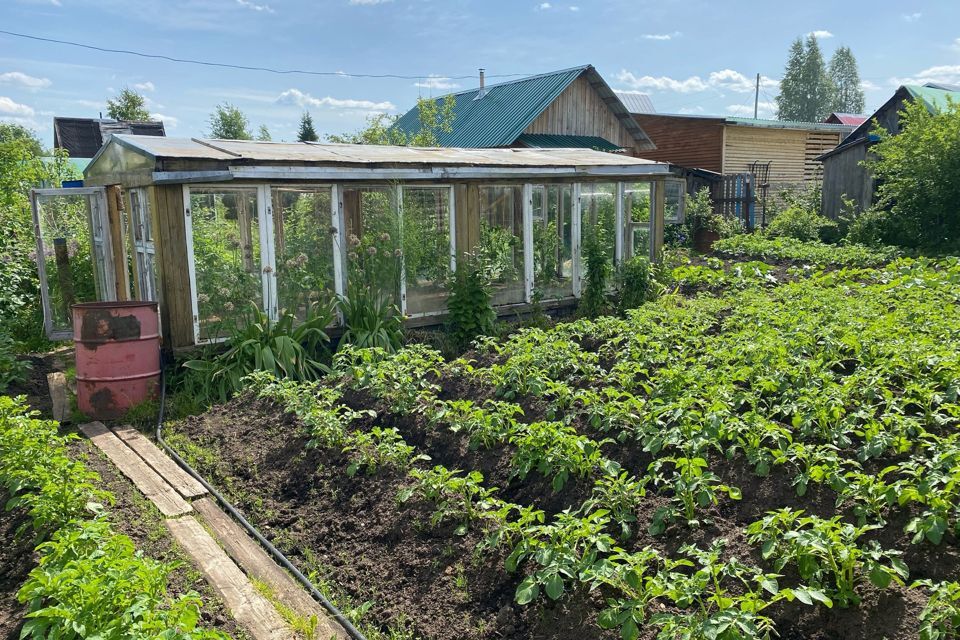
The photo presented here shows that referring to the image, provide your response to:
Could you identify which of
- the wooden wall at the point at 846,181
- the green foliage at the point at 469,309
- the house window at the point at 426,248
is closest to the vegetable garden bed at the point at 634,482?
the green foliage at the point at 469,309

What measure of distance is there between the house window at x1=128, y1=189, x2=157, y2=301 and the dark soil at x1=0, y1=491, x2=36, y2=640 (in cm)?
401

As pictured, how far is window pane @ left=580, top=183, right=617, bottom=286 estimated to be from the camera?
10.5m

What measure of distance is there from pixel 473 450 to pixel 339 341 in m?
3.55

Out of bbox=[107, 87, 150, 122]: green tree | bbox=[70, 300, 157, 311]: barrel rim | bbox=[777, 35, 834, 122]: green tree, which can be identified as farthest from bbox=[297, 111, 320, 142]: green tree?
bbox=[777, 35, 834, 122]: green tree

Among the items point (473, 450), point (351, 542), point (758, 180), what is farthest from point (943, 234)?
point (351, 542)

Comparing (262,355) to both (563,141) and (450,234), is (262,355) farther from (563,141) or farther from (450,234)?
(563,141)

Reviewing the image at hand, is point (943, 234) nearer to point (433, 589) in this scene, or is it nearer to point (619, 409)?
point (619, 409)

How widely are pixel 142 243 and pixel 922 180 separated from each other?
14.9m

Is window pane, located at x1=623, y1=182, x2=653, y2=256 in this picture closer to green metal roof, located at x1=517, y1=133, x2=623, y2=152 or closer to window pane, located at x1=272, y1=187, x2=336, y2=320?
window pane, located at x1=272, y1=187, x2=336, y2=320

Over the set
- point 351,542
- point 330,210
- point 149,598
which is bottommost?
point 351,542

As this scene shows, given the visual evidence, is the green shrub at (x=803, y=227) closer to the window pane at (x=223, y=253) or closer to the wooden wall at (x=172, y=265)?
the window pane at (x=223, y=253)

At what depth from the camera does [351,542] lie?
4180 mm

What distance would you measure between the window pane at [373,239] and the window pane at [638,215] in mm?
4313

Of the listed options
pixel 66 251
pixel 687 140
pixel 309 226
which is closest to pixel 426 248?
pixel 309 226
